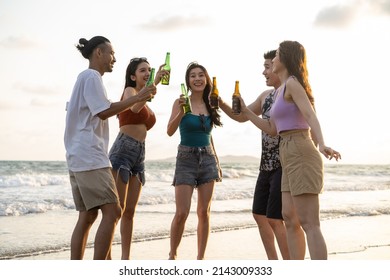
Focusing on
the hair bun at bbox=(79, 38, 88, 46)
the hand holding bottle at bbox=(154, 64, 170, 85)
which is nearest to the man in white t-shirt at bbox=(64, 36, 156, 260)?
the hair bun at bbox=(79, 38, 88, 46)

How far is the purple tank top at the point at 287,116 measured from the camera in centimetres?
392

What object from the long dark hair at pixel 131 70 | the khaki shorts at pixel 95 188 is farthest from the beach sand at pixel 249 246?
the khaki shorts at pixel 95 188

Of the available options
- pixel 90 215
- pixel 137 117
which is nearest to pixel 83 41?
pixel 137 117

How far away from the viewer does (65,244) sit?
21.7 ft

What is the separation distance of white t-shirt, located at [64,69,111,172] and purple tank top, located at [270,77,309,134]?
3.58 feet

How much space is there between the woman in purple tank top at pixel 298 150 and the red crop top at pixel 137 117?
1319 mm

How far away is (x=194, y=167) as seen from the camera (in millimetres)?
5113

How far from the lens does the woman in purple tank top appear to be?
3785mm

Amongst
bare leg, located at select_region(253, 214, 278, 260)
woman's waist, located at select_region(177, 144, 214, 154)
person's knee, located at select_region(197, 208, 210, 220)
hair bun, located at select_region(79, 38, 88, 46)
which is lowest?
bare leg, located at select_region(253, 214, 278, 260)

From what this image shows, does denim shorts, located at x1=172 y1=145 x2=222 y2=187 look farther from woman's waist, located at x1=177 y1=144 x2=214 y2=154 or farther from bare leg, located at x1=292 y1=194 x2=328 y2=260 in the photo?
bare leg, located at x1=292 y1=194 x2=328 y2=260

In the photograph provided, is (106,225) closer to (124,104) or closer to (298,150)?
(124,104)

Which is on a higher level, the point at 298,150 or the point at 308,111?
the point at 308,111

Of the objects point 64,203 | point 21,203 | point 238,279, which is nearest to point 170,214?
point 64,203

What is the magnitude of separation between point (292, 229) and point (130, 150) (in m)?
1.52
